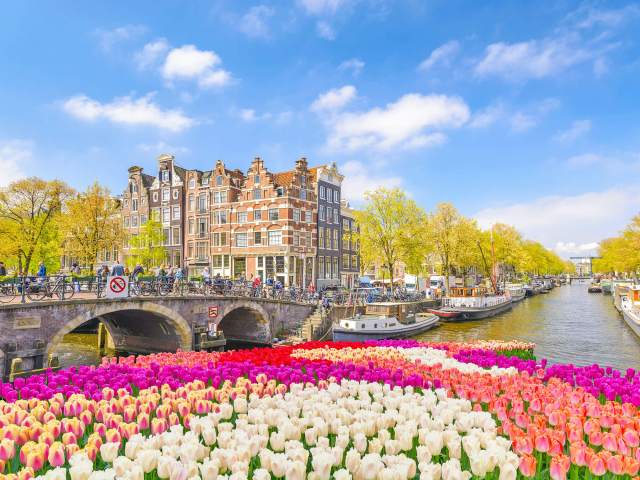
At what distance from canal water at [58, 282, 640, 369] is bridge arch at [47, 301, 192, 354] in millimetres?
1926

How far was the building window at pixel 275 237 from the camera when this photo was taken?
4744cm

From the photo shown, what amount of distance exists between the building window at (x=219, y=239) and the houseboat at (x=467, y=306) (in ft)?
74.6

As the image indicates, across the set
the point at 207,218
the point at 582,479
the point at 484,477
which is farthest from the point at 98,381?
the point at 207,218

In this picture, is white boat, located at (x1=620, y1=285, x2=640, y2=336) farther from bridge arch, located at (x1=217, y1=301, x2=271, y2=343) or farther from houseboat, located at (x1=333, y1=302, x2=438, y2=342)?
bridge arch, located at (x1=217, y1=301, x2=271, y2=343)

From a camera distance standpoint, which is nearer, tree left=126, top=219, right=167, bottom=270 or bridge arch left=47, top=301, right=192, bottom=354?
bridge arch left=47, top=301, right=192, bottom=354

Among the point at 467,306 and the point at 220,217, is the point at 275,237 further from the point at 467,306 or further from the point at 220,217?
the point at 467,306

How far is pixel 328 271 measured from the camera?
52.7 meters

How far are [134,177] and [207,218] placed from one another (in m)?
12.4

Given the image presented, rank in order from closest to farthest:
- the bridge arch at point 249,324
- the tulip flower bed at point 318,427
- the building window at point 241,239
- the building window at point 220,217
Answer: the tulip flower bed at point 318,427 < the bridge arch at point 249,324 < the building window at point 241,239 < the building window at point 220,217

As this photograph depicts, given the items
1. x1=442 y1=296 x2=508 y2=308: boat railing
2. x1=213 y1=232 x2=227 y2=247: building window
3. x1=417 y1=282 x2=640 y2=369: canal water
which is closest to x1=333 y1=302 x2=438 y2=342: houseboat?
x1=417 y1=282 x2=640 y2=369: canal water

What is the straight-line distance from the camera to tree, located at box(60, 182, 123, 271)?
3725 cm

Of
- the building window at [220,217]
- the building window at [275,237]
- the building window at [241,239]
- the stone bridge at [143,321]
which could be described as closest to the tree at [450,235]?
the building window at [275,237]

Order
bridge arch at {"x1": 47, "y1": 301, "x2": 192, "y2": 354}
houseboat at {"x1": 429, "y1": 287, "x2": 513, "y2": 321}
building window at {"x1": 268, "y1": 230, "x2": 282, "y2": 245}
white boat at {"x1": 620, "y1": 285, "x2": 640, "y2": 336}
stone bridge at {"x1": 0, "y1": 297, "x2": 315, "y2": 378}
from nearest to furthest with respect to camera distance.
Answer: stone bridge at {"x1": 0, "y1": 297, "x2": 315, "y2": 378} < bridge arch at {"x1": 47, "y1": 301, "x2": 192, "y2": 354} < white boat at {"x1": 620, "y1": 285, "x2": 640, "y2": 336} < houseboat at {"x1": 429, "y1": 287, "x2": 513, "y2": 321} < building window at {"x1": 268, "y1": 230, "x2": 282, "y2": 245}

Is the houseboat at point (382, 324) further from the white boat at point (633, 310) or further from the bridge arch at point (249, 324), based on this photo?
the white boat at point (633, 310)
